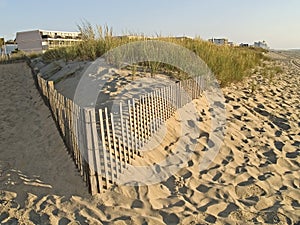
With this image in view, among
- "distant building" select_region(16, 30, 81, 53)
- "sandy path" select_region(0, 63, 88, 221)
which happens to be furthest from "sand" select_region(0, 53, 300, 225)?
"distant building" select_region(16, 30, 81, 53)

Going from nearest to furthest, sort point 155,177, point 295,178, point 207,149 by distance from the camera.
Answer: point 155,177
point 295,178
point 207,149

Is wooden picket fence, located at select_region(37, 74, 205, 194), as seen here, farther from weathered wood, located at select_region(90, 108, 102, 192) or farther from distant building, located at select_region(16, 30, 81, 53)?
distant building, located at select_region(16, 30, 81, 53)

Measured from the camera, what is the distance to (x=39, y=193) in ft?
13.0

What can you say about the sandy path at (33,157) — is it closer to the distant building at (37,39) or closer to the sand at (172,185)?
the sand at (172,185)

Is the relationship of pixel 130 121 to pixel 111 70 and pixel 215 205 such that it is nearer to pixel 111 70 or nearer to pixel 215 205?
pixel 215 205

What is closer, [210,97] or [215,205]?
[215,205]

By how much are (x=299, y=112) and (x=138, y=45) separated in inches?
220

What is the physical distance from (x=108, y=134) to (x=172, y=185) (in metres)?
1.29

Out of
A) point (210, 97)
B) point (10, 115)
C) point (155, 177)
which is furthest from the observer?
point (210, 97)

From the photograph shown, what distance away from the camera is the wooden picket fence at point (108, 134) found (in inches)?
149

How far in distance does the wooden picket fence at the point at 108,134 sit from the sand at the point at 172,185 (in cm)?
23

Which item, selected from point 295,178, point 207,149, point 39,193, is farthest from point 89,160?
point 295,178

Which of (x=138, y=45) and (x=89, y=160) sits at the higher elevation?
(x=138, y=45)

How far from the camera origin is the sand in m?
3.63
